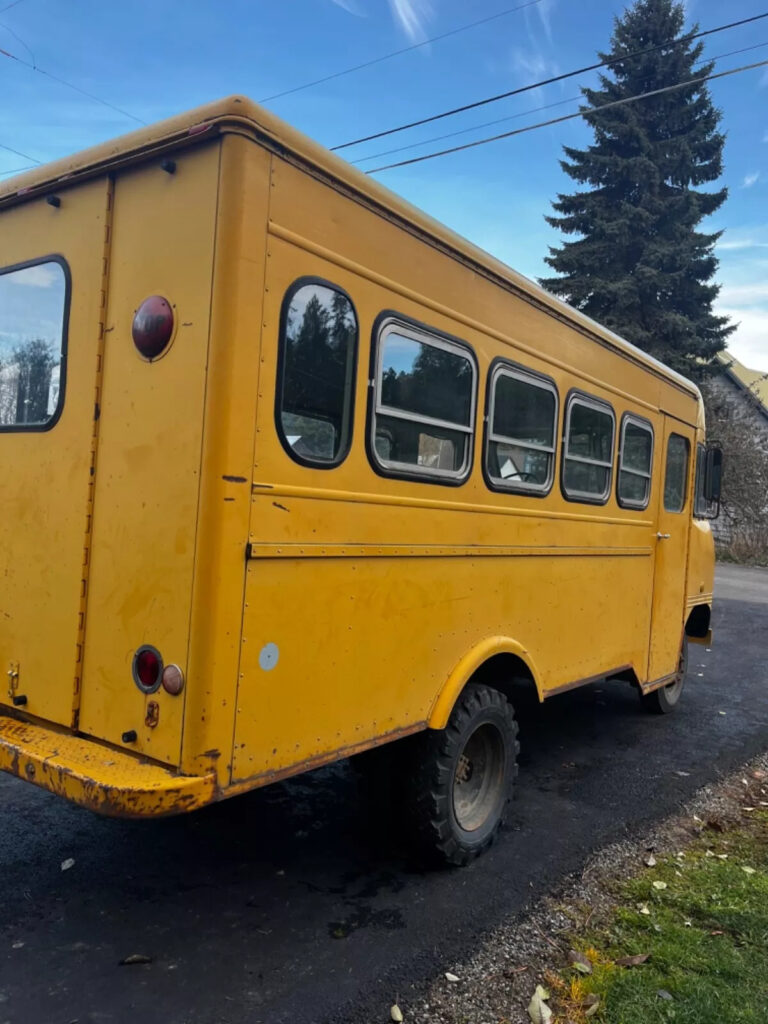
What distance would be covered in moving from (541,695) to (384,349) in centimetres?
226

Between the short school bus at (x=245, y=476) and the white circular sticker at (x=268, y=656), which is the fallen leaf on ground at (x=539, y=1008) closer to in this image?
the short school bus at (x=245, y=476)

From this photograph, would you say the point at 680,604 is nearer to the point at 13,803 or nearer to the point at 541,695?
the point at 541,695

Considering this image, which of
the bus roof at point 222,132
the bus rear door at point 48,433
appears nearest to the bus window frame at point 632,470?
the bus roof at point 222,132

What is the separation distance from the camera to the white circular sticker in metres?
2.63

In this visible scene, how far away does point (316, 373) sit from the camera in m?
2.82

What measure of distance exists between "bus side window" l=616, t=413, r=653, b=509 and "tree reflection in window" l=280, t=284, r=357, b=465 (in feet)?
9.21

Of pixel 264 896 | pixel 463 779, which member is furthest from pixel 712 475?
pixel 264 896

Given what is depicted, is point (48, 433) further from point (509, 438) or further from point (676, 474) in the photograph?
point (676, 474)

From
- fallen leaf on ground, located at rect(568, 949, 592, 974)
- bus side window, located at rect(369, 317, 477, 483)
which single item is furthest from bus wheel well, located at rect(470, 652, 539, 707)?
fallen leaf on ground, located at rect(568, 949, 592, 974)

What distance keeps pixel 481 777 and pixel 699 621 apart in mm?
4149

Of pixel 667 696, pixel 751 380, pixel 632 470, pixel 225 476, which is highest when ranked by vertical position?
pixel 751 380

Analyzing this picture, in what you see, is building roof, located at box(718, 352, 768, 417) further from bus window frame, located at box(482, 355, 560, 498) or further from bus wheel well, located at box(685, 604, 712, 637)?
bus window frame, located at box(482, 355, 560, 498)

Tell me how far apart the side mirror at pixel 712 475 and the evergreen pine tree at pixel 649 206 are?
1680 cm

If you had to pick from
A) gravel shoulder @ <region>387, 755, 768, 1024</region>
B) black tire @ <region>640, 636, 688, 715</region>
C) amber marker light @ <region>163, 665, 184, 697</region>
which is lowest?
gravel shoulder @ <region>387, 755, 768, 1024</region>
